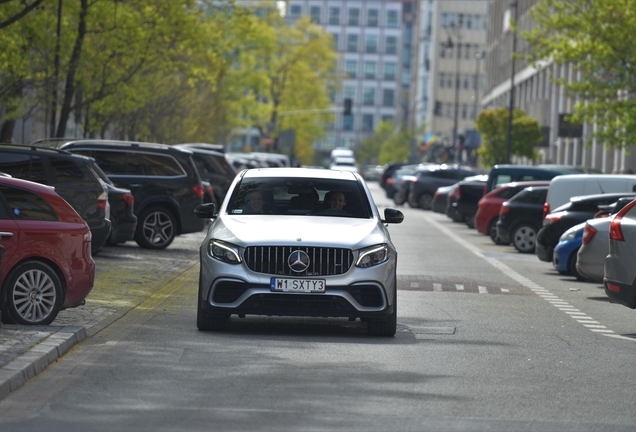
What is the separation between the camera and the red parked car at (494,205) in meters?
32.3

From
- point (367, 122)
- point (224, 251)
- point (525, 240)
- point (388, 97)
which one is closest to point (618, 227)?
point (224, 251)

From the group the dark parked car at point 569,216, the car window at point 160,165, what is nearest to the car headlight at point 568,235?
the dark parked car at point 569,216

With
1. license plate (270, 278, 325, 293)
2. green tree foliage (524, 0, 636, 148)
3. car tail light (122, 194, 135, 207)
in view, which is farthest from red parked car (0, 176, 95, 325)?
green tree foliage (524, 0, 636, 148)

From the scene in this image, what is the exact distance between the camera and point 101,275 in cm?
1833

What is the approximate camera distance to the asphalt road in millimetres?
8008

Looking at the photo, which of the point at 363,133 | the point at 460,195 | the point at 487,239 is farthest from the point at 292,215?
the point at 363,133

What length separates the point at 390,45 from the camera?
7515 inches

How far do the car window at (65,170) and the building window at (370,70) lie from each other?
173m

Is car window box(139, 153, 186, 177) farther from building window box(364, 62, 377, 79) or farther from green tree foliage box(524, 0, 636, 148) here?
building window box(364, 62, 377, 79)

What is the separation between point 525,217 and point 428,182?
24.3m

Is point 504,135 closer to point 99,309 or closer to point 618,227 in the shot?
point 618,227

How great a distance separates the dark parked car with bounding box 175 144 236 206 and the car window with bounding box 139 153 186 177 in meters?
6.96

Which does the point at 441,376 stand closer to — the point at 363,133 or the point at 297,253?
the point at 297,253

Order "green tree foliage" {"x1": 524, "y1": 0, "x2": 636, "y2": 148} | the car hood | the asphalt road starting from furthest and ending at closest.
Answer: "green tree foliage" {"x1": 524, "y1": 0, "x2": 636, "y2": 148}
the car hood
the asphalt road
